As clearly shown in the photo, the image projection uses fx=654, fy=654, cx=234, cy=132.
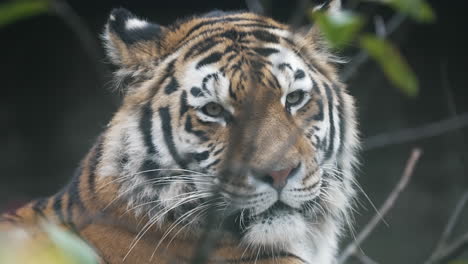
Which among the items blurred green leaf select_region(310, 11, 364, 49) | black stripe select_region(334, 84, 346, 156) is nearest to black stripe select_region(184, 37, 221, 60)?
black stripe select_region(334, 84, 346, 156)

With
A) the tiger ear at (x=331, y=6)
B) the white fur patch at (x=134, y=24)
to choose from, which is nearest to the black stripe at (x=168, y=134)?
the white fur patch at (x=134, y=24)

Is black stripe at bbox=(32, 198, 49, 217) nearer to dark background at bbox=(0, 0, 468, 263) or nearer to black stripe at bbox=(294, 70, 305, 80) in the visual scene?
black stripe at bbox=(294, 70, 305, 80)

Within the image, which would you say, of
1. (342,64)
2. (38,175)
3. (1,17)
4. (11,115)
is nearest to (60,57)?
(11,115)

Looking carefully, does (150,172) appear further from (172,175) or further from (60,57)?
(60,57)

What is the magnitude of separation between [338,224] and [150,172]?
0.88 meters

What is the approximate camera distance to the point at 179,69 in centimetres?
269

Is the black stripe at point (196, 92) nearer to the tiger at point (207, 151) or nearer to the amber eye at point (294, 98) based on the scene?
the tiger at point (207, 151)

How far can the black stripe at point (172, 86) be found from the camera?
2668 millimetres

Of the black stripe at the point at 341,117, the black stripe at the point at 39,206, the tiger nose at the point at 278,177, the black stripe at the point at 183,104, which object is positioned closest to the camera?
the tiger nose at the point at 278,177

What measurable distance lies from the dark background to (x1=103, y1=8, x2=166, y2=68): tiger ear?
3955 millimetres

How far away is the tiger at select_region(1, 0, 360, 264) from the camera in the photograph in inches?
95.8

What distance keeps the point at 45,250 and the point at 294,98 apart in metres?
1.94

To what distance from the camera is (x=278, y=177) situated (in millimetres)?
2271

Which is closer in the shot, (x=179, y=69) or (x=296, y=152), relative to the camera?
(x=296, y=152)
